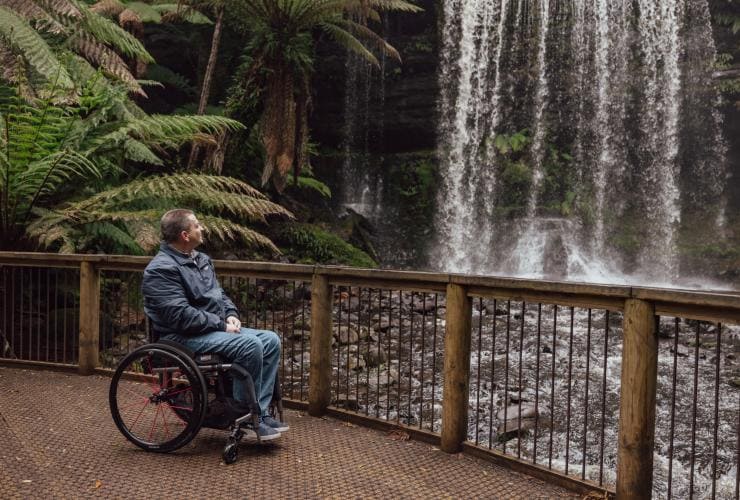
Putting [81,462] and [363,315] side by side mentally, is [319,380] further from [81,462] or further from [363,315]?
[363,315]

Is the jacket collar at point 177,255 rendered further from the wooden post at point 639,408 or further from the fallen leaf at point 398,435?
the wooden post at point 639,408

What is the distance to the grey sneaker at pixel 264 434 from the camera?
143 inches

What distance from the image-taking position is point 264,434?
3.66 meters

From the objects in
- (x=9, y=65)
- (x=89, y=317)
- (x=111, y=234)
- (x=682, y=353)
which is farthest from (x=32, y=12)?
(x=682, y=353)

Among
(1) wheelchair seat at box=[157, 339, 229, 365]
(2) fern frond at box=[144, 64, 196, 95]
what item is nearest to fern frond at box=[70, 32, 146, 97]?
(1) wheelchair seat at box=[157, 339, 229, 365]

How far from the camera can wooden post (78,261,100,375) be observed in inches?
213

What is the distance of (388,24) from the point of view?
1981 cm

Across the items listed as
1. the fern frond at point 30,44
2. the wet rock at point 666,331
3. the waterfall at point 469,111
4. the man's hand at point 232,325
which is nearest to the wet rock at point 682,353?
the wet rock at point 666,331

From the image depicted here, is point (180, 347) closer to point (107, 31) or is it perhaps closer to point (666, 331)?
point (107, 31)

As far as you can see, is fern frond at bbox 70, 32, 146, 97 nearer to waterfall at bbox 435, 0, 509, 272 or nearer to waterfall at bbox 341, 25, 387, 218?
waterfall at bbox 341, 25, 387, 218

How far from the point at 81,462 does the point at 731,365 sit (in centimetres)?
741

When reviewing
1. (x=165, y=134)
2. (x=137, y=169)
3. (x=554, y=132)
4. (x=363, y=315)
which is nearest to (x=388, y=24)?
(x=554, y=132)

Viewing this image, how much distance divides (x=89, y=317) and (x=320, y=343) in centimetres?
221

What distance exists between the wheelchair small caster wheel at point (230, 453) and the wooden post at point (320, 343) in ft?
3.23
